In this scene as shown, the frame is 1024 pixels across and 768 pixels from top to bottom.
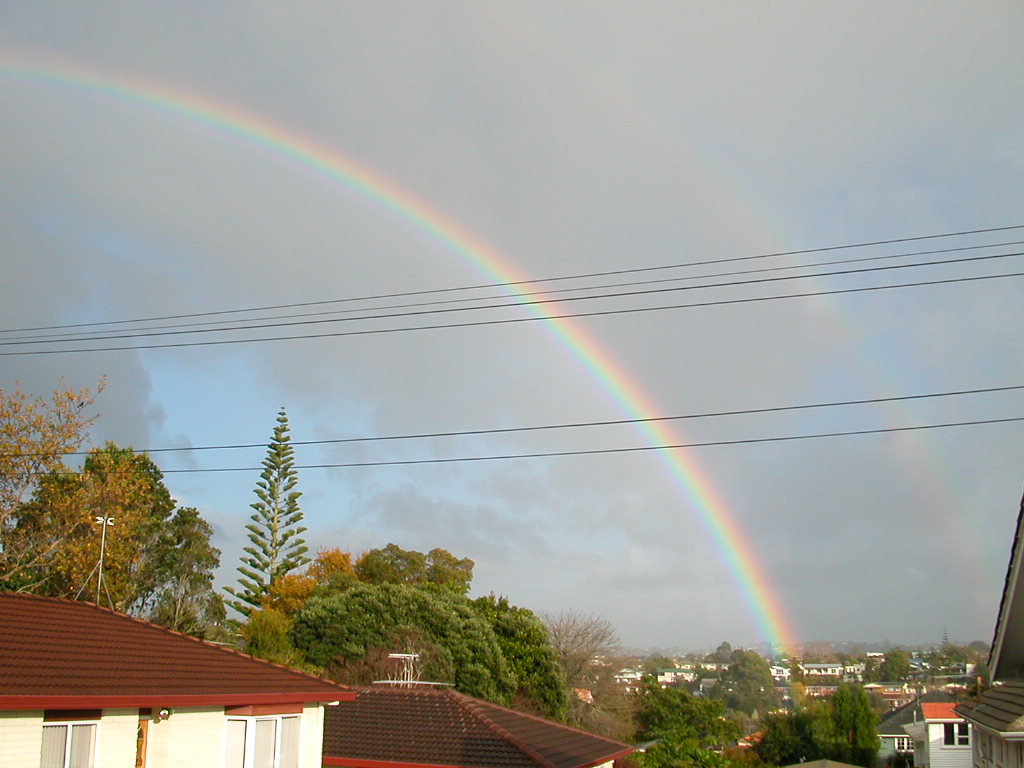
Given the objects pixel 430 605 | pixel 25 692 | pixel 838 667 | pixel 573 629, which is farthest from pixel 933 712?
pixel 838 667

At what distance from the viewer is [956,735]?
44.1 meters

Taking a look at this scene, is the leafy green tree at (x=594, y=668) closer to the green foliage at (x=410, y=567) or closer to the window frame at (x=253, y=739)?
the green foliage at (x=410, y=567)

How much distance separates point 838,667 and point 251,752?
16448 centimetres

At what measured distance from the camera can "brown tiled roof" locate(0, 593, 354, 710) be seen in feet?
37.7

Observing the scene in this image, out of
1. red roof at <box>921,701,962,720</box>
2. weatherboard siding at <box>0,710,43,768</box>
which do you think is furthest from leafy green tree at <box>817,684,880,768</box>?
weatherboard siding at <box>0,710,43,768</box>

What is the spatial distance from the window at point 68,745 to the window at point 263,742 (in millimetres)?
2556

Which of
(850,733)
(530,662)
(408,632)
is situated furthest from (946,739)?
(408,632)

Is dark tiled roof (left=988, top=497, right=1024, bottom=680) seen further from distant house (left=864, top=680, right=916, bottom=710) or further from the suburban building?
distant house (left=864, top=680, right=916, bottom=710)

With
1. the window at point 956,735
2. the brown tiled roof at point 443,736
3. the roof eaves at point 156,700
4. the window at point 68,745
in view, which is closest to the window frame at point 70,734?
the window at point 68,745

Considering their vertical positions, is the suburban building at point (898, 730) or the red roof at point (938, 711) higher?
the red roof at point (938, 711)

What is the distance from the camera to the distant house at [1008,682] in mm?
10797

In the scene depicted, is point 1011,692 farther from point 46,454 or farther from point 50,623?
point 46,454

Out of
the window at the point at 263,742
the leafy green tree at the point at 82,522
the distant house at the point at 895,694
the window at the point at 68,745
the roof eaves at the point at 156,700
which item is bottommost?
the distant house at the point at 895,694

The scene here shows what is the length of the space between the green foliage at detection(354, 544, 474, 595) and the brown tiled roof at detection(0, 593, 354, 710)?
3967cm
